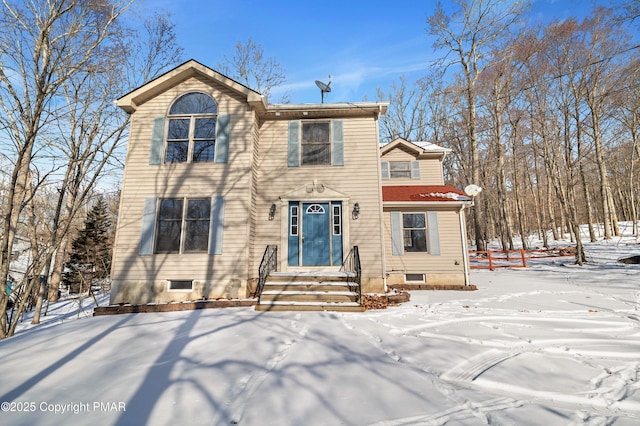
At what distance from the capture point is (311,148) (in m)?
8.95

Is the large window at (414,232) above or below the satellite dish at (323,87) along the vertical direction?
below

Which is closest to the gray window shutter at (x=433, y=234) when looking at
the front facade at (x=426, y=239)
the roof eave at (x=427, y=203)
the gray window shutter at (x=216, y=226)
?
the front facade at (x=426, y=239)

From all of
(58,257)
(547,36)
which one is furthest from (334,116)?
(58,257)

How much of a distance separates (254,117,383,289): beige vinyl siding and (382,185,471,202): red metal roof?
1.79m

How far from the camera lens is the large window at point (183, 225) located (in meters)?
7.84

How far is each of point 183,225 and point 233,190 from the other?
1795 millimetres

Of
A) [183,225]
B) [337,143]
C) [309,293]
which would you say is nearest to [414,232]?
[337,143]

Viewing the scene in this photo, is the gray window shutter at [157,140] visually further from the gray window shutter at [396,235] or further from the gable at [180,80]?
the gray window shutter at [396,235]

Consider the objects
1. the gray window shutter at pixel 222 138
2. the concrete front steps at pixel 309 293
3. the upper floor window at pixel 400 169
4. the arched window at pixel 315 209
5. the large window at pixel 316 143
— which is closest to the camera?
the concrete front steps at pixel 309 293

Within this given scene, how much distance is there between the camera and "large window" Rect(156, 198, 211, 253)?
784 centimetres

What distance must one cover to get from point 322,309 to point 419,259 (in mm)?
5064

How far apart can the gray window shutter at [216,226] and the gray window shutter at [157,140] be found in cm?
227

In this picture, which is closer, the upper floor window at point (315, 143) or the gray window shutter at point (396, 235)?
the upper floor window at point (315, 143)

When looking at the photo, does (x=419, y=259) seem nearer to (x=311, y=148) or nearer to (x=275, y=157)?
(x=311, y=148)
